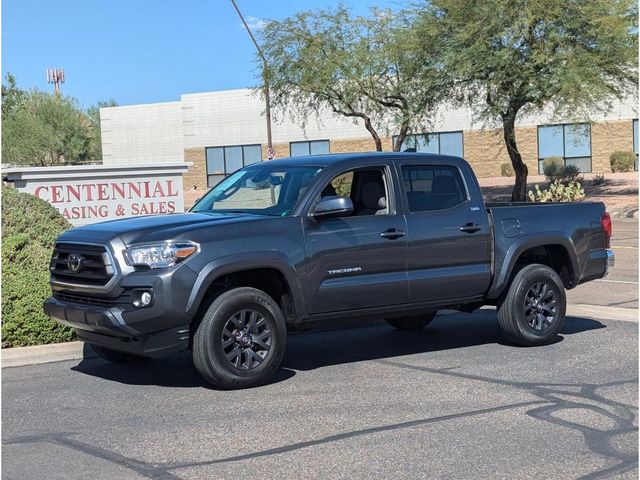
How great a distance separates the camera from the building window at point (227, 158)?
202ft

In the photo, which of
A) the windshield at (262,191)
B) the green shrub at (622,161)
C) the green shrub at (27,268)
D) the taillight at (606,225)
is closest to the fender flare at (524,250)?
the taillight at (606,225)

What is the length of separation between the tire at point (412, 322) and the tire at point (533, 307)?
1.30 meters

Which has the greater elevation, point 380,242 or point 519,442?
point 380,242

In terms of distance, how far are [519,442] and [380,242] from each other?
9.27ft

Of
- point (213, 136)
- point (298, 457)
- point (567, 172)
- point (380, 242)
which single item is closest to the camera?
point (298, 457)

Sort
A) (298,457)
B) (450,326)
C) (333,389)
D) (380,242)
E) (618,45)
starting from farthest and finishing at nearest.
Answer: (618,45) → (450,326) → (380,242) → (333,389) → (298,457)

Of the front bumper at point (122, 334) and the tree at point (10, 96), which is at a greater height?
the tree at point (10, 96)

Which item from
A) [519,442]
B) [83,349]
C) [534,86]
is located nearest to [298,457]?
[519,442]

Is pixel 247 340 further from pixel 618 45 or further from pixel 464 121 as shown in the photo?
pixel 464 121

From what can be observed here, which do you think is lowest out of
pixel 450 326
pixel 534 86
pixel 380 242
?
pixel 450 326

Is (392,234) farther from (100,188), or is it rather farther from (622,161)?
(622,161)

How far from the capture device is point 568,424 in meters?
6.55

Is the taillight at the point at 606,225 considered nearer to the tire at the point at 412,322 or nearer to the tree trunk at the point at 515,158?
the tire at the point at 412,322

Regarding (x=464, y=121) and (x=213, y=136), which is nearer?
(x=464, y=121)
